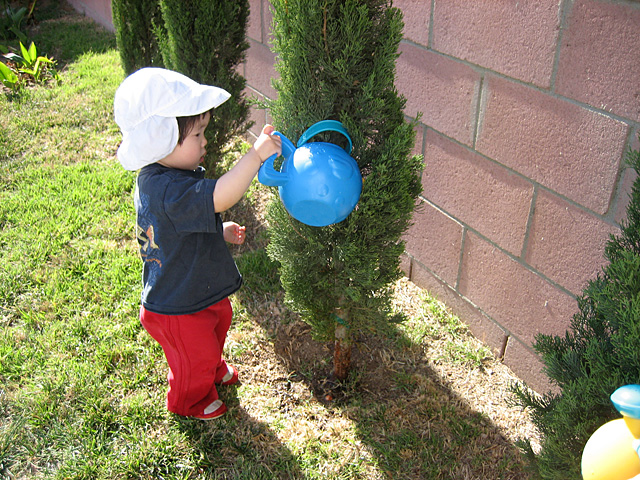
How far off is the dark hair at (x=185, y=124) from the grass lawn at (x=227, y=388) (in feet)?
4.91

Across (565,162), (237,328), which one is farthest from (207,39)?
(565,162)

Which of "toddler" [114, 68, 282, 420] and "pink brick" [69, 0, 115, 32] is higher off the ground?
"toddler" [114, 68, 282, 420]

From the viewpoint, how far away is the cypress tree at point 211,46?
3959 millimetres

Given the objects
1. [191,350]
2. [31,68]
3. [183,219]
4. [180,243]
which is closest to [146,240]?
[180,243]

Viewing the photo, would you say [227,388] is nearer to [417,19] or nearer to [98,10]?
[417,19]

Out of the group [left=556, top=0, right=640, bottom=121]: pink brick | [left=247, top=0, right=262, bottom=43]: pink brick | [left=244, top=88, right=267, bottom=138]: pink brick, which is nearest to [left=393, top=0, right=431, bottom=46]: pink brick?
[left=556, top=0, right=640, bottom=121]: pink brick

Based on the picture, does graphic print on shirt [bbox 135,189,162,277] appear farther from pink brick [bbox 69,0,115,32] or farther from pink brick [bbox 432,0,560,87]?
pink brick [bbox 69,0,115,32]

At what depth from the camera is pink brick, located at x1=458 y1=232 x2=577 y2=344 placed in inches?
110

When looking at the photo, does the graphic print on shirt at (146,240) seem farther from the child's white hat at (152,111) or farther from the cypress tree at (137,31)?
the cypress tree at (137,31)

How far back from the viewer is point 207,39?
404 centimetres

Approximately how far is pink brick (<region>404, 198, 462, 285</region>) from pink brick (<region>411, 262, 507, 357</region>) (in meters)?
0.08

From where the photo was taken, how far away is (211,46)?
161 inches

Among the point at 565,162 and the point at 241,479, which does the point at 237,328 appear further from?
the point at 565,162

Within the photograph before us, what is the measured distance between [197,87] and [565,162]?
1714mm
